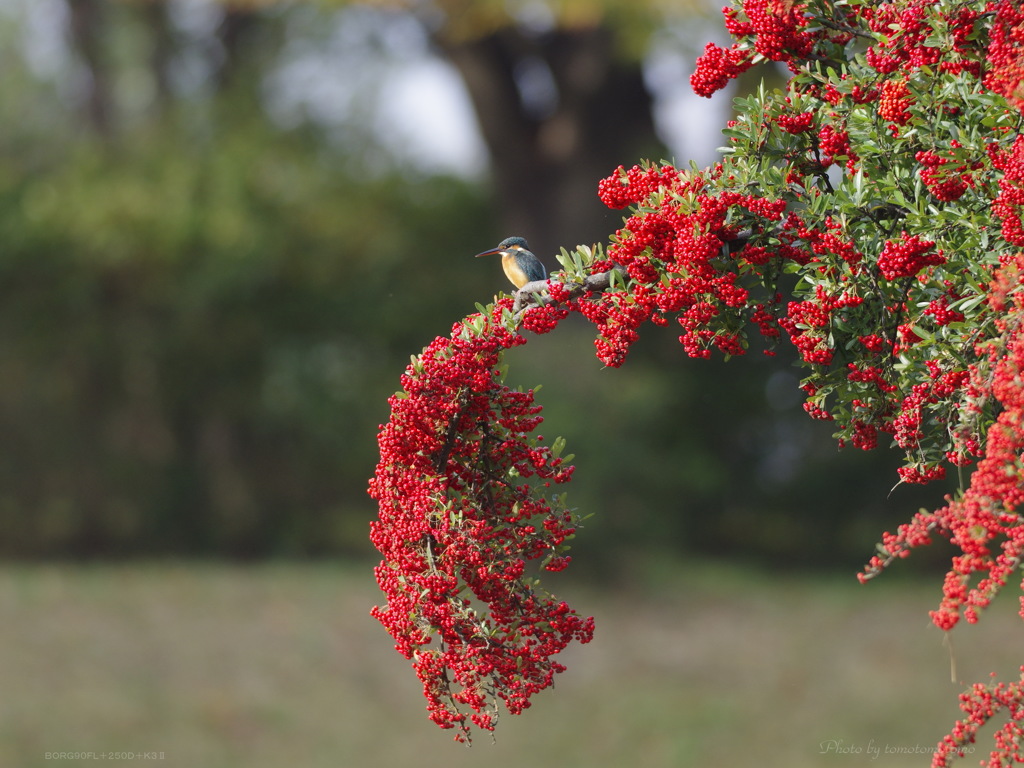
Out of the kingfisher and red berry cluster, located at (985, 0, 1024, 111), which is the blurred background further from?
red berry cluster, located at (985, 0, 1024, 111)

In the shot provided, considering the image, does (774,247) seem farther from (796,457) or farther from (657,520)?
(796,457)

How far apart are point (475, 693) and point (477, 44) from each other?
9517mm

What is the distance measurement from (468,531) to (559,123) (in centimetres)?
934

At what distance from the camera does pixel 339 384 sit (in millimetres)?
10953

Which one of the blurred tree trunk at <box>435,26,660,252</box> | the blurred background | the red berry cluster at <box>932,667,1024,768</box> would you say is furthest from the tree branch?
the blurred tree trunk at <box>435,26,660,252</box>

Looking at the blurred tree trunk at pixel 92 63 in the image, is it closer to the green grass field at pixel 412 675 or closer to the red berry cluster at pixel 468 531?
the green grass field at pixel 412 675

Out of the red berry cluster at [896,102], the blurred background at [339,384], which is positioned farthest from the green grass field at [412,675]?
the red berry cluster at [896,102]

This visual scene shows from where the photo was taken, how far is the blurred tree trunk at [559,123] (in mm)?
11242

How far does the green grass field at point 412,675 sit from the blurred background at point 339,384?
0.23 ft

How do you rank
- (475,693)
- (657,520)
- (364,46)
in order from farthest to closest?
(364,46), (657,520), (475,693)

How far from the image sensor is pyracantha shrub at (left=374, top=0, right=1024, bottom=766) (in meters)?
2.40

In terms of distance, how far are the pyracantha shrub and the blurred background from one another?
6774 mm

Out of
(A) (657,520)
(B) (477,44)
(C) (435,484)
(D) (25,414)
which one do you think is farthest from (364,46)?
(C) (435,484)

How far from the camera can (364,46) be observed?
1659cm
